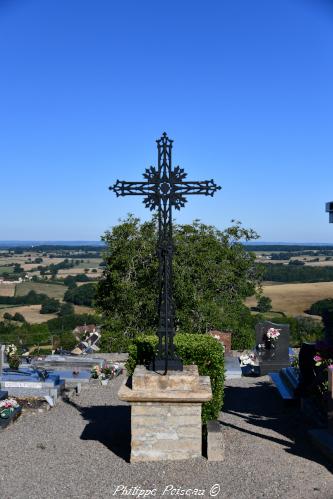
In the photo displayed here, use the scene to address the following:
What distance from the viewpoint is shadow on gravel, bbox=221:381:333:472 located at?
817cm

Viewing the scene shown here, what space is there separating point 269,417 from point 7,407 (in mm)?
5138

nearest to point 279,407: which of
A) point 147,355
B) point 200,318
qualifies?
point 147,355

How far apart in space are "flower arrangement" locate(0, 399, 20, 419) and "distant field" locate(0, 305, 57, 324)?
3825cm

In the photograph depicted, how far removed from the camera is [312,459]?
761 cm

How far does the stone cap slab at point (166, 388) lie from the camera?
7133mm

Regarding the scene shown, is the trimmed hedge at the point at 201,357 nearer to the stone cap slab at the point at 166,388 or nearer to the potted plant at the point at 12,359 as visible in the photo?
the stone cap slab at the point at 166,388

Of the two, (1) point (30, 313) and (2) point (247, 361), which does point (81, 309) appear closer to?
(1) point (30, 313)

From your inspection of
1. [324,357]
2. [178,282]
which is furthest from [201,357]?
[178,282]

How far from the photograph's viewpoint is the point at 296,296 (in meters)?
55.5

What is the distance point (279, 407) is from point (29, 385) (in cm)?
579

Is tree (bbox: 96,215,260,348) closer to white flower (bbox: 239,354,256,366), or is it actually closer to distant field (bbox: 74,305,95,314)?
white flower (bbox: 239,354,256,366)

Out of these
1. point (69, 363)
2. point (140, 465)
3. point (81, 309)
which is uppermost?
point (140, 465)

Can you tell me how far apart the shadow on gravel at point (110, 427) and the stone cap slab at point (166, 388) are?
1.15 metres

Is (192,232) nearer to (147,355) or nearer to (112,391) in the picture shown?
(112,391)
